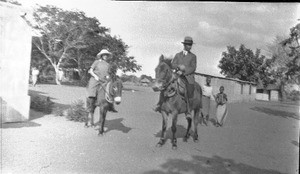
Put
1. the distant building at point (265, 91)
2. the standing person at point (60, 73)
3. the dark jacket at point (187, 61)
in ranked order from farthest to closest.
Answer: the distant building at point (265, 91), the dark jacket at point (187, 61), the standing person at point (60, 73)

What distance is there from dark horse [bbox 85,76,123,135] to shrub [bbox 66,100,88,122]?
0.39 feet

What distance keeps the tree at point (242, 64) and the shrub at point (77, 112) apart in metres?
1.77

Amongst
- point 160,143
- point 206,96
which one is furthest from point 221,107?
point 160,143

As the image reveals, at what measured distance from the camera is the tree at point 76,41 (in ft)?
8.27

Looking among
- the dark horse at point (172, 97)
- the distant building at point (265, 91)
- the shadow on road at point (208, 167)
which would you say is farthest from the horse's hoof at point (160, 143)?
the distant building at point (265, 91)

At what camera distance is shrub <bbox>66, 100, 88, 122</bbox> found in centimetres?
282

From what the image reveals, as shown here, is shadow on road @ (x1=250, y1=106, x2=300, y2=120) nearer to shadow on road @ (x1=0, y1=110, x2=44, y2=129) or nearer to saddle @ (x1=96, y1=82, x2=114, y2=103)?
saddle @ (x1=96, y1=82, x2=114, y2=103)

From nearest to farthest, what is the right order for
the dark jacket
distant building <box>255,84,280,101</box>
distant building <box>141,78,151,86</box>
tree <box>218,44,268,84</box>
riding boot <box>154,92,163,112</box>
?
distant building <box>141,78,151,86</box>, the dark jacket, tree <box>218,44,268,84</box>, riding boot <box>154,92,163,112</box>, distant building <box>255,84,280,101</box>

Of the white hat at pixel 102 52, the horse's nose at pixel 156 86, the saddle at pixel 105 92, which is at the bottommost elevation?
the saddle at pixel 105 92

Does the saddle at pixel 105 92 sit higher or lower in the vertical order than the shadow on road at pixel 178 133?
higher

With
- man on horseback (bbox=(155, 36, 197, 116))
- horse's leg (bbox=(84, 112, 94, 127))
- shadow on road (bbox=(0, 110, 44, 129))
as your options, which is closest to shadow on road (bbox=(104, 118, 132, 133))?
horse's leg (bbox=(84, 112, 94, 127))

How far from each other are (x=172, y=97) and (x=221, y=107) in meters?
0.64

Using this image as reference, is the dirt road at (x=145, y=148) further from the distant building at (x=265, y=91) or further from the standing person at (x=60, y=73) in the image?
the distant building at (x=265, y=91)

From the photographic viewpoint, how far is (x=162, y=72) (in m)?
2.51
